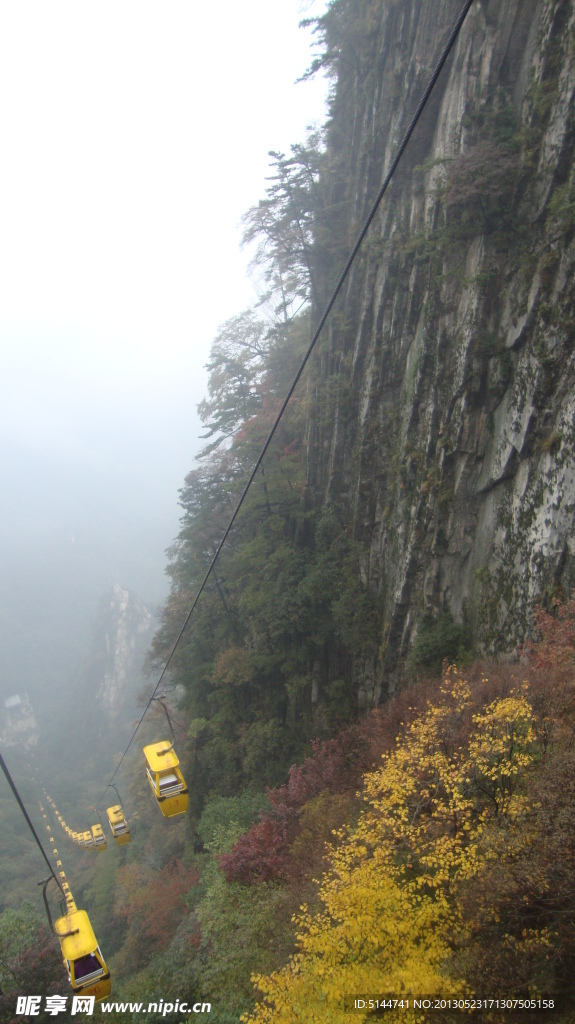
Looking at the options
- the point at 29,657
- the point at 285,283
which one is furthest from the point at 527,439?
the point at 29,657

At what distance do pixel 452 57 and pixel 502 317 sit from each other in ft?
26.0

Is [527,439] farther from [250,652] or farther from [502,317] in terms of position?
[250,652]

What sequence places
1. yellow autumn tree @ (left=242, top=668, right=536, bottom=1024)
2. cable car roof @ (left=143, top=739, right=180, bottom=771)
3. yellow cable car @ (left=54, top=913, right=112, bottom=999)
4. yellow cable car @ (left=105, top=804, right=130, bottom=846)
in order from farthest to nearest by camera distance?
yellow cable car @ (left=105, top=804, right=130, bottom=846)
cable car roof @ (left=143, top=739, right=180, bottom=771)
yellow cable car @ (left=54, top=913, right=112, bottom=999)
yellow autumn tree @ (left=242, top=668, right=536, bottom=1024)

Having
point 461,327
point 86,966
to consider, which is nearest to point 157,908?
point 86,966

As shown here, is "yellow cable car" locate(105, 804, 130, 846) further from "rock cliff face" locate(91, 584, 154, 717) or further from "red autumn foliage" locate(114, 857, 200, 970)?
"rock cliff face" locate(91, 584, 154, 717)

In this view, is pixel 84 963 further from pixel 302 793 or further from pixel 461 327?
pixel 461 327

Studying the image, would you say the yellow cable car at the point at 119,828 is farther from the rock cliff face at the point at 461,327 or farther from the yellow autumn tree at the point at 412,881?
the yellow autumn tree at the point at 412,881

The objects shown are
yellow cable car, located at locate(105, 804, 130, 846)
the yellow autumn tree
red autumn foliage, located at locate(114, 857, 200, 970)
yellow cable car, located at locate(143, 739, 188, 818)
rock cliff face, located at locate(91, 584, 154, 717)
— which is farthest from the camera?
rock cliff face, located at locate(91, 584, 154, 717)

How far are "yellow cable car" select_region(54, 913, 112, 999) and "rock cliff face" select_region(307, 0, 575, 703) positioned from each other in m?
10.3

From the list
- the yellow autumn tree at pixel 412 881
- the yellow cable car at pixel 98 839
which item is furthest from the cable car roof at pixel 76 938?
the yellow cable car at pixel 98 839

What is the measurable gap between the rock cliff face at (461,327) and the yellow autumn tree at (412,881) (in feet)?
12.7

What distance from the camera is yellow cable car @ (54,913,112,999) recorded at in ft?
39.9

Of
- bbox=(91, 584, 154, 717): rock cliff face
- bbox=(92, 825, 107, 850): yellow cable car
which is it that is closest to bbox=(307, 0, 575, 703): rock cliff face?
bbox=(92, 825, 107, 850): yellow cable car

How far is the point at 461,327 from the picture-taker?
13.0m
